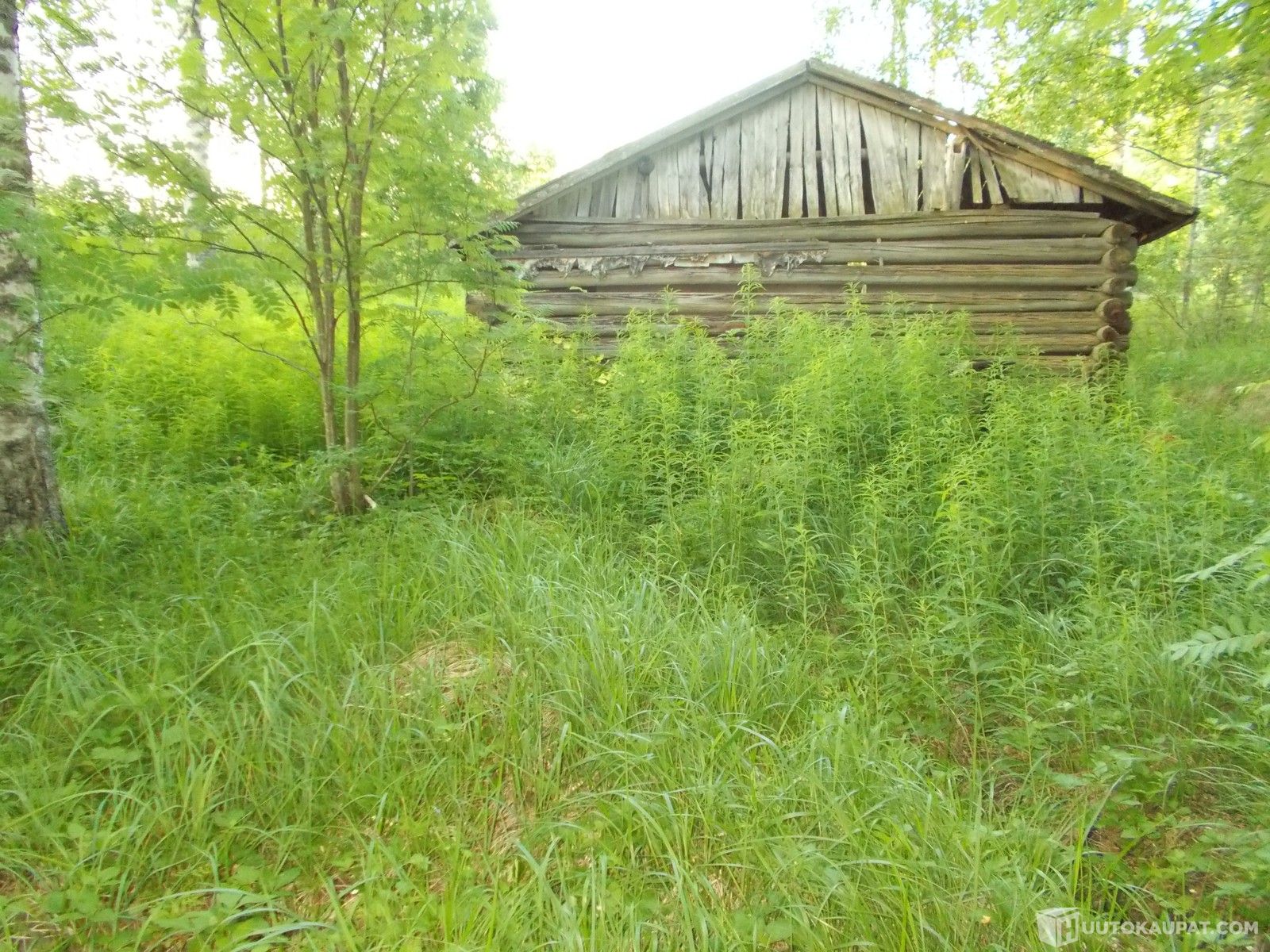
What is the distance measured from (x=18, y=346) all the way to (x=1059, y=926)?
16.7ft

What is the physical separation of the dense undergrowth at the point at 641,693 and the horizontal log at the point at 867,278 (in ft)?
12.8

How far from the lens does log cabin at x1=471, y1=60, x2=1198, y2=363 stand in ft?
29.4

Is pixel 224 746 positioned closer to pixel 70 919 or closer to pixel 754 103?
pixel 70 919

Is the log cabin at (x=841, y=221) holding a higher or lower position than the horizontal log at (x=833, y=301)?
higher

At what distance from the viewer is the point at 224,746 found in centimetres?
270

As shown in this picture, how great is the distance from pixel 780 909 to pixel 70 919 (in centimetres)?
206

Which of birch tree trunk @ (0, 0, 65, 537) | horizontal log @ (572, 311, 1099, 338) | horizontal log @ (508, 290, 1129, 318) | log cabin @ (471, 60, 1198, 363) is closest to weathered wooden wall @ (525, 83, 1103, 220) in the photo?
log cabin @ (471, 60, 1198, 363)

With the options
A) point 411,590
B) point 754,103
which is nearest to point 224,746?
point 411,590

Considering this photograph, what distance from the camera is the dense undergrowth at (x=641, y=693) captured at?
7.23 ft

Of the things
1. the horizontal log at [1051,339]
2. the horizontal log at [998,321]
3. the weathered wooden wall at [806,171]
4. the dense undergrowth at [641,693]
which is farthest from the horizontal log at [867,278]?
the dense undergrowth at [641,693]

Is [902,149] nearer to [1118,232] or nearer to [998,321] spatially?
[998,321]

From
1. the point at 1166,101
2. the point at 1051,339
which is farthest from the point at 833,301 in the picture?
the point at 1166,101

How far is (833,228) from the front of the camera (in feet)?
30.7

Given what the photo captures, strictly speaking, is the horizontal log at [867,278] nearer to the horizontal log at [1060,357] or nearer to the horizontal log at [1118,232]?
the horizontal log at [1118,232]
